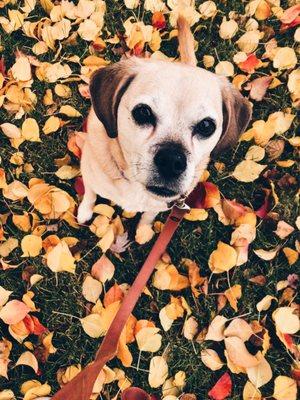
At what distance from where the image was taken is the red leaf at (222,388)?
2574 millimetres

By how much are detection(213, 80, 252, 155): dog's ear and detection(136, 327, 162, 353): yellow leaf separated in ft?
3.68

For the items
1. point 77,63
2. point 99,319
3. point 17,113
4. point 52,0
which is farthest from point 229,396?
point 52,0

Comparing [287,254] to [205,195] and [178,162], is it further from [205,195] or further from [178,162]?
[178,162]

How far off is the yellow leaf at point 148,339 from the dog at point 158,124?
0.79 meters

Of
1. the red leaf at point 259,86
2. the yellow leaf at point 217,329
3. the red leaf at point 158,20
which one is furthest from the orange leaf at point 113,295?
the red leaf at point 158,20

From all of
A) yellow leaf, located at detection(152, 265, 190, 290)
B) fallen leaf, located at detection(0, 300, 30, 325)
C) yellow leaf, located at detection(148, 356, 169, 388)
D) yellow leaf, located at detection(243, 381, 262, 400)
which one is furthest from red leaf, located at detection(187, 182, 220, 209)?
fallen leaf, located at detection(0, 300, 30, 325)

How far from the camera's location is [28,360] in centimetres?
248

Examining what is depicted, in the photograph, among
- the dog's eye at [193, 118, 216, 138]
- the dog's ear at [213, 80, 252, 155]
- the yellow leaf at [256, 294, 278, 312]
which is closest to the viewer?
the dog's eye at [193, 118, 216, 138]

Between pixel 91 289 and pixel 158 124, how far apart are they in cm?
116

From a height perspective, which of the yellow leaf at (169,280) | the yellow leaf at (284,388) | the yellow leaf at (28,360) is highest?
the yellow leaf at (169,280)

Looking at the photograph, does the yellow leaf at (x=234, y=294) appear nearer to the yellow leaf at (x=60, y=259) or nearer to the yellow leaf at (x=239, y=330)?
the yellow leaf at (x=239, y=330)

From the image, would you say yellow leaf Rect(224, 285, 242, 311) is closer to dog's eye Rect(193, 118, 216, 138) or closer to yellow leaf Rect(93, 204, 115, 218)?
yellow leaf Rect(93, 204, 115, 218)

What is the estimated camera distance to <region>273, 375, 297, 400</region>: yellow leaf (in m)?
2.52

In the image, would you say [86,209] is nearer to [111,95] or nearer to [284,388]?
[111,95]
